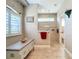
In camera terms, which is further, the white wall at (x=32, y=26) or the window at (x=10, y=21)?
the white wall at (x=32, y=26)

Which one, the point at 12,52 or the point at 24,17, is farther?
the point at 24,17

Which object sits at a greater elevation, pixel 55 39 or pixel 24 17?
pixel 24 17

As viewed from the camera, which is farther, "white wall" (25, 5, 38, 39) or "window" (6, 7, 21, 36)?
"white wall" (25, 5, 38, 39)

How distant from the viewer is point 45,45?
7.52m

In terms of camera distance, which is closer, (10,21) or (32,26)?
(10,21)

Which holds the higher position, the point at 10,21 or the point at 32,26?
the point at 10,21
